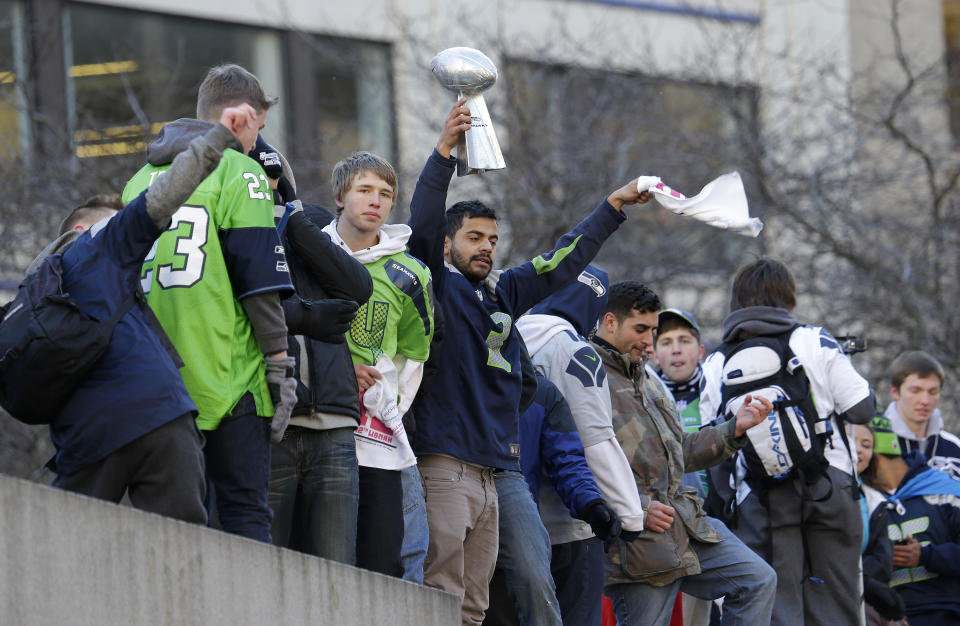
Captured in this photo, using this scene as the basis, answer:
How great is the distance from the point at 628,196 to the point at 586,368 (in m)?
0.76

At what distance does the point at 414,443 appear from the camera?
582 cm

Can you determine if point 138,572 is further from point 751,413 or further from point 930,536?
point 930,536

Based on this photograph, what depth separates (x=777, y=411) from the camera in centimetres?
708

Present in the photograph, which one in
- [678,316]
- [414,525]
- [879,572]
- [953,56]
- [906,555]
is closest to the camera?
[414,525]

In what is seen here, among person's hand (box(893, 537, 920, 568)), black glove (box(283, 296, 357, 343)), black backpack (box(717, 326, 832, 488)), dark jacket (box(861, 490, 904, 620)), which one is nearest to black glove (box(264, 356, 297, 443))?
black glove (box(283, 296, 357, 343))

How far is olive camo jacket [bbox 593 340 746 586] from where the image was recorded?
6484mm

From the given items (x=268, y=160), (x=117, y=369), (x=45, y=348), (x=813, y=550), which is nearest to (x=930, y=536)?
(x=813, y=550)

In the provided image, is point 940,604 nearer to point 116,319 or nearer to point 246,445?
point 246,445

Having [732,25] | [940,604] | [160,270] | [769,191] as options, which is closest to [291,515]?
[160,270]

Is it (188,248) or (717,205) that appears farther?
(717,205)

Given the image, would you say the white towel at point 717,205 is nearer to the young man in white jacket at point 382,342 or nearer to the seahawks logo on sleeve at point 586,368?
the seahawks logo on sleeve at point 586,368

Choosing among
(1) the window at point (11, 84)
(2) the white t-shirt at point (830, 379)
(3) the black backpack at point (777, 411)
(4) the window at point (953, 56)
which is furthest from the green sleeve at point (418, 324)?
(4) the window at point (953, 56)

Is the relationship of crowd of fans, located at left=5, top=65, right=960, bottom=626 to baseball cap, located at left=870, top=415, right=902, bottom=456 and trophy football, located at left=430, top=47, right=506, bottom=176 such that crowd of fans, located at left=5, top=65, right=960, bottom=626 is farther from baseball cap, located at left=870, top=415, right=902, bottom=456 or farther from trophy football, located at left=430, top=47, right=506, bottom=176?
baseball cap, located at left=870, top=415, right=902, bottom=456

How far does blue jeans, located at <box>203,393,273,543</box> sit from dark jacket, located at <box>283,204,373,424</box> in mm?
328
